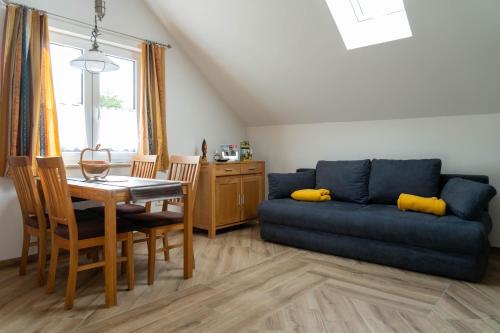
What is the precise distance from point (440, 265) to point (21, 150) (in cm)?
343

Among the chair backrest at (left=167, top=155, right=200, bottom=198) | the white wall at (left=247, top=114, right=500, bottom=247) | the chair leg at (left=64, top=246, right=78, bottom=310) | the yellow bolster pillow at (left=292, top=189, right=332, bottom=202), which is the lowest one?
the chair leg at (left=64, top=246, right=78, bottom=310)

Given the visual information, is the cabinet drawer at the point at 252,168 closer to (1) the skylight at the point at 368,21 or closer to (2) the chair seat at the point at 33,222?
(1) the skylight at the point at 368,21

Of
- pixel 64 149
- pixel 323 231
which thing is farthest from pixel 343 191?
pixel 64 149

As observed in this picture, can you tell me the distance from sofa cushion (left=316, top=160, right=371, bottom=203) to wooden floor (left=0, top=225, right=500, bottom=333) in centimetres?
81

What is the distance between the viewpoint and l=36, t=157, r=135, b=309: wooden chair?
2.33 m

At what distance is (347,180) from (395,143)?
0.70 m

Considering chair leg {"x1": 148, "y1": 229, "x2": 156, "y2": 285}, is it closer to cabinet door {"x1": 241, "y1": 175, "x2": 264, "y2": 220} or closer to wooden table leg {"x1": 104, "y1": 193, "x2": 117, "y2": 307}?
wooden table leg {"x1": 104, "y1": 193, "x2": 117, "y2": 307}

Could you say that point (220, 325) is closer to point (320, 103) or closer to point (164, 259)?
point (164, 259)

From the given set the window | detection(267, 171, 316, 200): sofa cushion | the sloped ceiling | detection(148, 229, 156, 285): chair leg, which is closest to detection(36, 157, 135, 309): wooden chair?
detection(148, 229, 156, 285): chair leg

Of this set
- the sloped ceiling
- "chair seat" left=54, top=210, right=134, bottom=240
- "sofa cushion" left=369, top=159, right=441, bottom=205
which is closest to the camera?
"chair seat" left=54, top=210, right=134, bottom=240

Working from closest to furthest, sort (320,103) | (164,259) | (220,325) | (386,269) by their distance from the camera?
(220,325) → (386,269) → (164,259) → (320,103)

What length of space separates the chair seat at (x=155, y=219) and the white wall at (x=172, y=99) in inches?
41.7

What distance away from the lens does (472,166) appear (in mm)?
3617

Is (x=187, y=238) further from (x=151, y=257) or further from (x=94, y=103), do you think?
(x=94, y=103)
